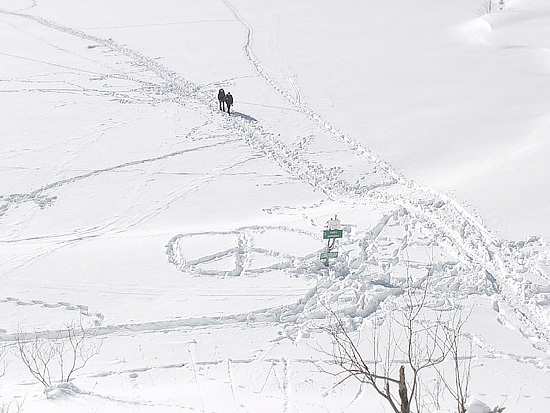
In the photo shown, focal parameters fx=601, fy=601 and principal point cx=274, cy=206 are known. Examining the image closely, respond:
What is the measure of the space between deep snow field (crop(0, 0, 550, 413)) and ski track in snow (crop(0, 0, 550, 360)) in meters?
0.05

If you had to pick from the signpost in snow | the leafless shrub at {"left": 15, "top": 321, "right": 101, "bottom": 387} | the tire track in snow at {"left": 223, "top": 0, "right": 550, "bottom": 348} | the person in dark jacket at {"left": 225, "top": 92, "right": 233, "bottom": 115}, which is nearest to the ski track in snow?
the tire track in snow at {"left": 223, "top": 0, "right": 550, "bottom": 348}

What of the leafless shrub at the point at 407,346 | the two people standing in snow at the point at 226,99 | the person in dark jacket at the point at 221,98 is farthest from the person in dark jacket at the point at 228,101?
the leafless shrub at the point at 407,346

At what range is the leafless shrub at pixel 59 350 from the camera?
9.76 m

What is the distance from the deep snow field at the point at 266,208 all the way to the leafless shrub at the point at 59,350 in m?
0.15

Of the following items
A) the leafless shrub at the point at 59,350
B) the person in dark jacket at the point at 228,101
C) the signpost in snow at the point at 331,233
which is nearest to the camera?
the leafless shrub at the point at 59,350

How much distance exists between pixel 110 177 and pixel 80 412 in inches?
418

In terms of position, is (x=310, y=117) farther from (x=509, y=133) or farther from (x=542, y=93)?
(x=542, y=93)

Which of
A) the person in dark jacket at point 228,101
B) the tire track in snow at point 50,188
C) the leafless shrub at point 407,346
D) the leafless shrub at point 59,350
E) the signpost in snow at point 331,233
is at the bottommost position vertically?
the leafless shrub at point 59,350

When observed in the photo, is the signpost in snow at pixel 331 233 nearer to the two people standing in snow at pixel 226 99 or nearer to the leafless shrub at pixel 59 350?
the leafless shrub at pixel 59 350

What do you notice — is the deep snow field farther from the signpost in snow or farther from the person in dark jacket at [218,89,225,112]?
the signpost in snow

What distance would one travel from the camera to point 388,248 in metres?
13.4

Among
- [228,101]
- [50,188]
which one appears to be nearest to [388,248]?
[50,188]

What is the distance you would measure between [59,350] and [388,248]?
710cm

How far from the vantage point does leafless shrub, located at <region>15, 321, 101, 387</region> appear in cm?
976
